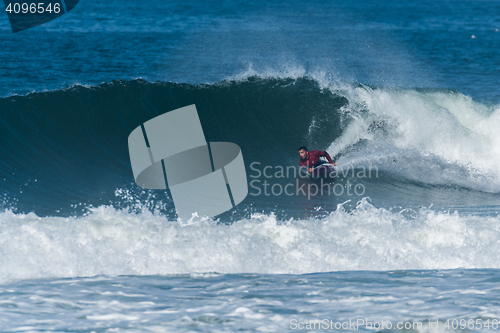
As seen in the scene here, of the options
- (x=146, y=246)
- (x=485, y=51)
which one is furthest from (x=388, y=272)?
(x=485, y=51)

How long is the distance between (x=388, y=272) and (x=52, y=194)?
553cm

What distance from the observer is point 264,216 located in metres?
6.23

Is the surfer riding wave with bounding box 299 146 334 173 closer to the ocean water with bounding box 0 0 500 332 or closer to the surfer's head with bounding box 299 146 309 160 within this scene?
the surfer's head with bounding box 299 146 309 160

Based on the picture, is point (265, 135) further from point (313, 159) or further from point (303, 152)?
point (303, 152)

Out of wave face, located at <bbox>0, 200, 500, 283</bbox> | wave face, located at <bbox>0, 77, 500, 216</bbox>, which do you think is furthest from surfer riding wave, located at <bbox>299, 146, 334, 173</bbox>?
wave face, located at <bbox>0, 200, 500, 283</bbox>

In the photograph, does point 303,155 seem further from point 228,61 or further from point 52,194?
point 228,61

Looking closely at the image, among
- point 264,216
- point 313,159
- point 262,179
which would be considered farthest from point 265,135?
point 264,216

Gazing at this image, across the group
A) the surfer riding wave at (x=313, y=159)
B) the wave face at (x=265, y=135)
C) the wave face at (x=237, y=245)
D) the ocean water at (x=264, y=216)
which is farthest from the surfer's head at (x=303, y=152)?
the wave face at (x=237, y=245)

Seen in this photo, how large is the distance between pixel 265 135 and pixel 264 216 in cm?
537

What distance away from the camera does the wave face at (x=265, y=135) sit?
8180 mm

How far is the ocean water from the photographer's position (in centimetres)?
385

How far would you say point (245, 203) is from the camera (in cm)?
779

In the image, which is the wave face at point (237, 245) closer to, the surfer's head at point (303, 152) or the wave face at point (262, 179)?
the wave face at point (262, 179)

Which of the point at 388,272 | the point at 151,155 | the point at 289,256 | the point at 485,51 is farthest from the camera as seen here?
the point at 485,51
